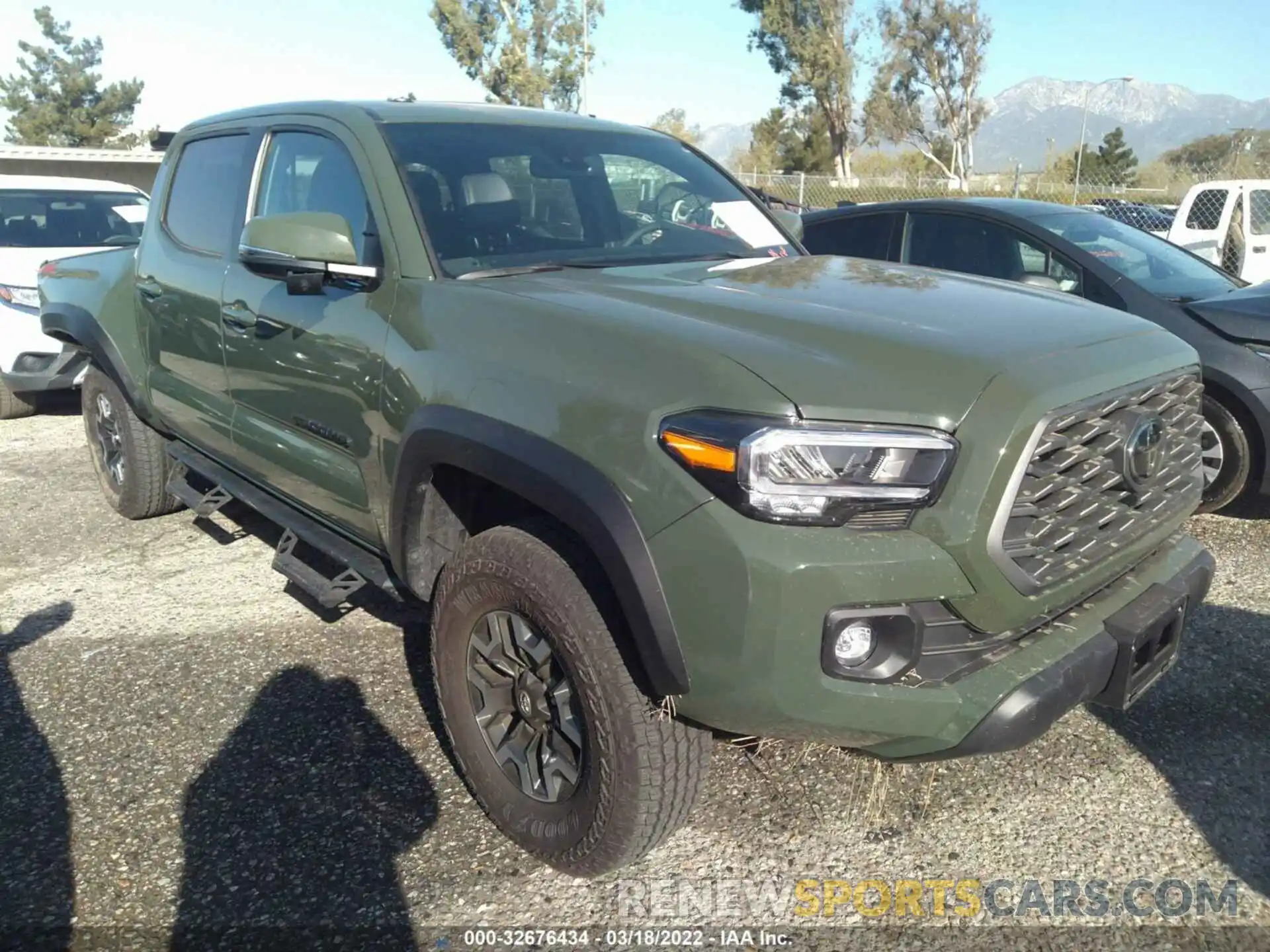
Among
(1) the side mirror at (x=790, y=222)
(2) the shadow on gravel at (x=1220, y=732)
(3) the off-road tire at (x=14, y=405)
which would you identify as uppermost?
(1) the side mirror at (x=790, y=222)

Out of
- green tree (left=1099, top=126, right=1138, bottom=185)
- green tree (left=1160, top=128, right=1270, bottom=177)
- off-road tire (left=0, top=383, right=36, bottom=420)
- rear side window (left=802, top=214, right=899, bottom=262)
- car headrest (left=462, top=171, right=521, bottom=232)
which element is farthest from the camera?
green tree (left=1099, top=126, right=1138, bottom=185)

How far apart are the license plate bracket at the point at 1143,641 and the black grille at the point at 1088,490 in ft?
0.55

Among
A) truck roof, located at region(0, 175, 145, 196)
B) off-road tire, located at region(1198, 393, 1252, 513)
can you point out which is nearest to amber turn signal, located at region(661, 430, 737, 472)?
off-road tire, located at region(1198, 393, 1252, 513)

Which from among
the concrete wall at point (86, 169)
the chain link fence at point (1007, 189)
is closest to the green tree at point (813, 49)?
the chain link fence at point (1007, 189)

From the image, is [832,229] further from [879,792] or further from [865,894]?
[865,894]

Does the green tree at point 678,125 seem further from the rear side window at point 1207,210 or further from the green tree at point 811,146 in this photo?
the rear side window at point 1207,210

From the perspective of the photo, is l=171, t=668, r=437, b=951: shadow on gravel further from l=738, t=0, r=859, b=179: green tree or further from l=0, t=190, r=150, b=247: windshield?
l=738, t=0, r=859, b=179: green tree

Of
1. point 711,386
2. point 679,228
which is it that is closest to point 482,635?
point 711,386

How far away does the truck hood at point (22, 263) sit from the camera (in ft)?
24.5

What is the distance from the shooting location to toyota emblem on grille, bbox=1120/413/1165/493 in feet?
7.70

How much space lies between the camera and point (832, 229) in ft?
21.8

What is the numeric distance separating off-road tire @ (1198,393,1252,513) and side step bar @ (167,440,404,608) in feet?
13.1

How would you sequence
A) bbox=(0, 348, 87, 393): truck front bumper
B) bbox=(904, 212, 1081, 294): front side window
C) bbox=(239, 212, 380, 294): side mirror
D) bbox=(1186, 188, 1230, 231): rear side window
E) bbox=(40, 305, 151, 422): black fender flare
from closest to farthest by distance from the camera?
bbox=(239, 212, 380, 294): side mirror, bbox=(40, 305, 151, 422): black fender flare, bbox=(904, 212, 1081, 294): front side window, bbox=(0, 348, 87, 393): truck front bumper, bbox=(1186, 188, 1230, 231): rear side window

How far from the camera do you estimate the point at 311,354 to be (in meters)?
3.16
